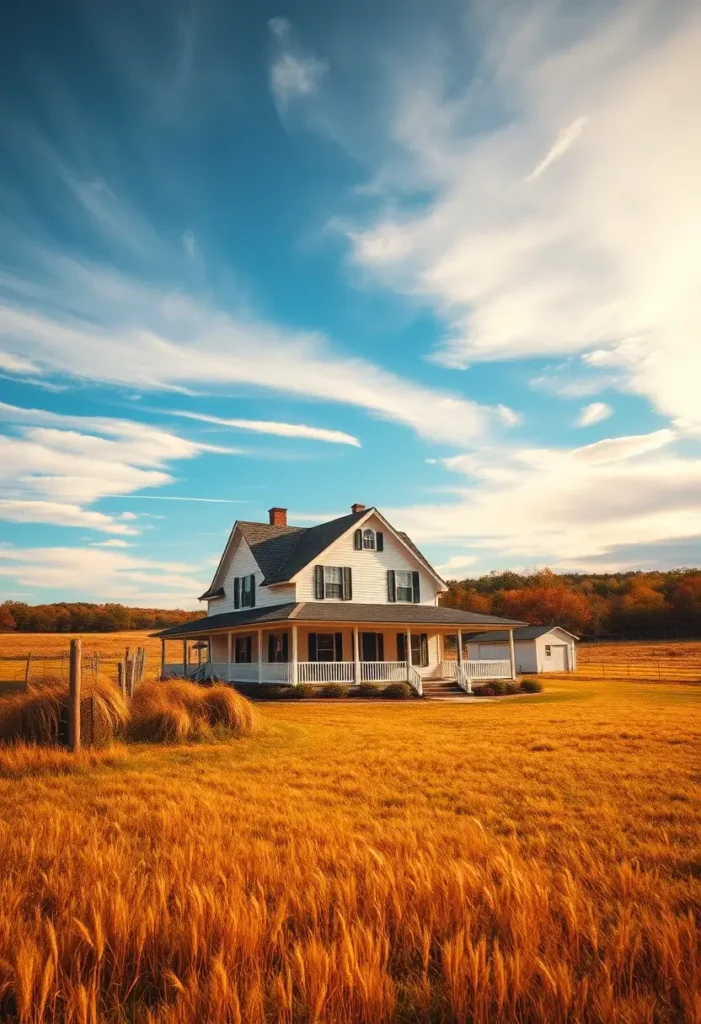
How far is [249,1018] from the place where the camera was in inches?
119

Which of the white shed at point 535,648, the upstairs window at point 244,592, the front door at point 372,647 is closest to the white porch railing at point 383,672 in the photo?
the front door at point 372,647

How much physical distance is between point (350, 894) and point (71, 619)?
104 m

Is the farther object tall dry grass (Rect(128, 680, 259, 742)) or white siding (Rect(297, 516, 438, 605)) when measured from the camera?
white siding (Rect(297, 516, 438, 605))

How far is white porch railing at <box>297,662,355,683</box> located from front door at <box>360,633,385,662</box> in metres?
3.54

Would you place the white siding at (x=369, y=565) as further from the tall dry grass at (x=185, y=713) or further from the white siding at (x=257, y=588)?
the tall dry grass at (x=185, y=713)

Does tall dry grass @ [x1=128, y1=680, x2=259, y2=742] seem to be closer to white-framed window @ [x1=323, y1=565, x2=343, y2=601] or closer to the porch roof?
the porch roof

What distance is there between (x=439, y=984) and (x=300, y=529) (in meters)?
38.1

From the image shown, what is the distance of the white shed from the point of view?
56562 mm

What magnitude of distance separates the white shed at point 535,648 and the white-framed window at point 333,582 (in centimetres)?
2691

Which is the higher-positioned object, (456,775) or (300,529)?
(300,529)

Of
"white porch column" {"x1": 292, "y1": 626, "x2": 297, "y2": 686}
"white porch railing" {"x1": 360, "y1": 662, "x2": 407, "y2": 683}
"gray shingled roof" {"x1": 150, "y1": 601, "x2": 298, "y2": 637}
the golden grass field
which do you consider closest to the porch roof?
"gray shingled roof" {"x1": 150, "y1": 601, "x2": 298, "y2": 637}

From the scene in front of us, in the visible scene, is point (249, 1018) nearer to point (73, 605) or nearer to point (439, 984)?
point (439, 984)

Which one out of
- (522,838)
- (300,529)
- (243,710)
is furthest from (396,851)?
(300,529)

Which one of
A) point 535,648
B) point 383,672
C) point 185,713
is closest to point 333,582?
point 383,672
